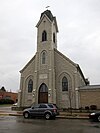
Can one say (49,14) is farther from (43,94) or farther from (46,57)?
(43,94)

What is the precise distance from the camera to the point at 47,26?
3912cm

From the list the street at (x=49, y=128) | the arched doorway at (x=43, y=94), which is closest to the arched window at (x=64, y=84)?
the arched doorway at (x=43, y=94)

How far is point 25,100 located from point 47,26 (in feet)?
52.5

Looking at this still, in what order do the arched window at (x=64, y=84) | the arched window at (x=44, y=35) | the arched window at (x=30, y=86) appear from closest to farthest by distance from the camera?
the arched window at (x=64, y=84) → the arched window at (x=30, y=86) → the arched window at (x=44, y=35)

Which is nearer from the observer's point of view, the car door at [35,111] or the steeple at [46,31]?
the car door at [35,111]

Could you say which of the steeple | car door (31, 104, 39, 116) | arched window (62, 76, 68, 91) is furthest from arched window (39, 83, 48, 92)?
car door (31, 104, 39, 116)

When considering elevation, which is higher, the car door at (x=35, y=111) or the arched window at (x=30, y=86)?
the arched window at (x=30, y=86)

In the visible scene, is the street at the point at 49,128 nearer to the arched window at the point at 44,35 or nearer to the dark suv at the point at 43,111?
the dark suv at the point at 43,111

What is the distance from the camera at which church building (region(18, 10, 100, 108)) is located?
3388 centimetres

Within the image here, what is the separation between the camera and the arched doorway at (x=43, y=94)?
115ft

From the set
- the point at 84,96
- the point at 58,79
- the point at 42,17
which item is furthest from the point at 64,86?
the point at 42,17

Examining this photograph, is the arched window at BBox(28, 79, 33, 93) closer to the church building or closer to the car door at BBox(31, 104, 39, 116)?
the church building

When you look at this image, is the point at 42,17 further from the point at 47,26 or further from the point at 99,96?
the point at 99,96

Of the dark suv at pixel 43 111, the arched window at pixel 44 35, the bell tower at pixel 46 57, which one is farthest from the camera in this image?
the arched window at pixel 44 35
